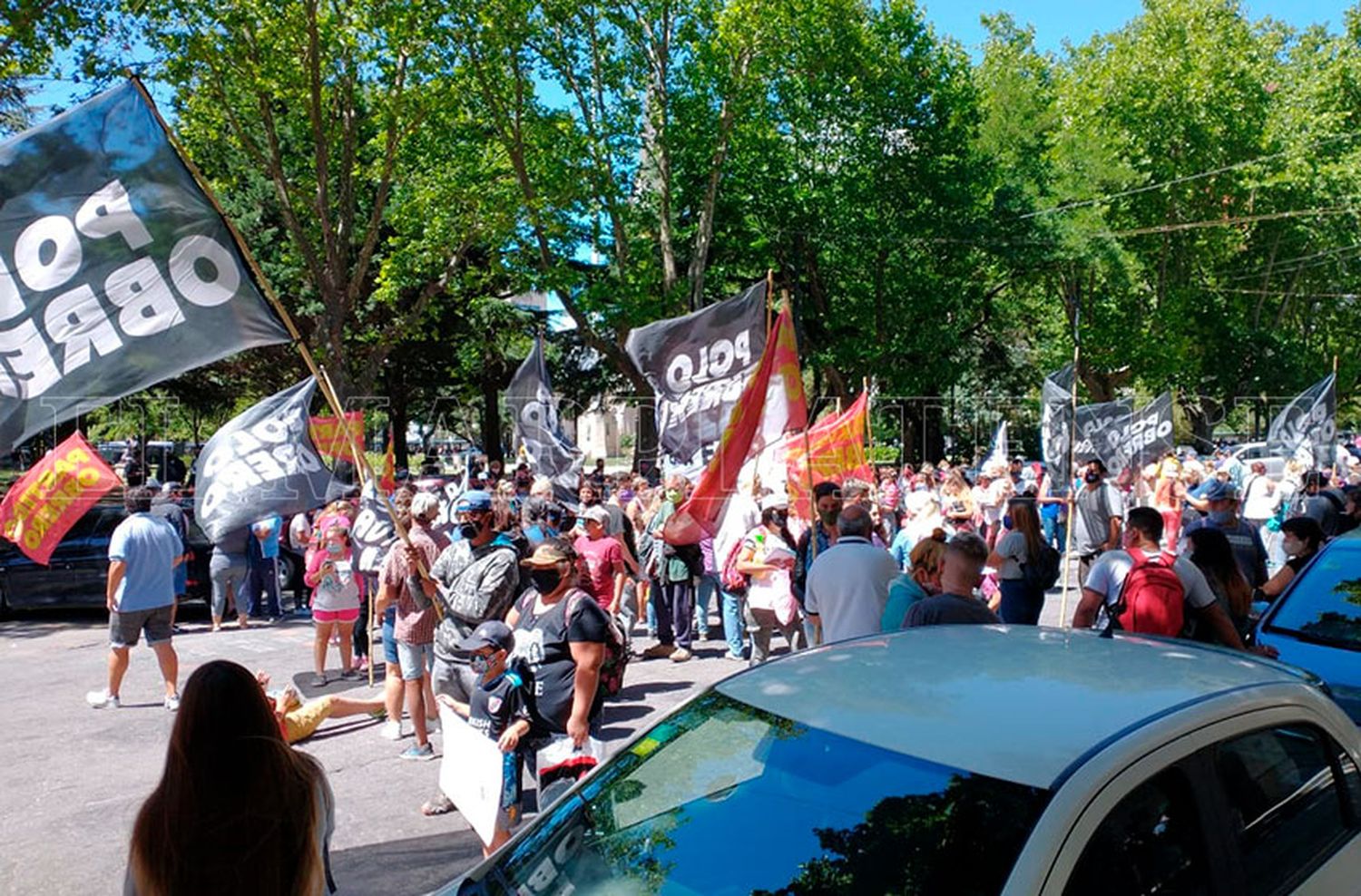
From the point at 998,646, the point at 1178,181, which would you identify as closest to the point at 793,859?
the point at 998,646

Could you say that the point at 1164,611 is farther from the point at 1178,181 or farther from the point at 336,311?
the point at 1178,181

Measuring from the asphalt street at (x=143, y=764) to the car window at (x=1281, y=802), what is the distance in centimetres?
180

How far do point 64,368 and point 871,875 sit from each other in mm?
3774

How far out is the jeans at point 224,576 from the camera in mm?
12562

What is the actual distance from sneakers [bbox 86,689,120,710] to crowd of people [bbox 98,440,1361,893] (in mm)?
19

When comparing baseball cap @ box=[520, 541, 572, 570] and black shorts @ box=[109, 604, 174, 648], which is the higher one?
baseball cap @ box=[520, 541, 572, 570]

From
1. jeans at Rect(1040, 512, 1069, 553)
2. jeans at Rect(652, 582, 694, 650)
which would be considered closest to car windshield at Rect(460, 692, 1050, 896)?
jeans at Rect(652, 582, 694, 650)

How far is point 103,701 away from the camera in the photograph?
29.5ft

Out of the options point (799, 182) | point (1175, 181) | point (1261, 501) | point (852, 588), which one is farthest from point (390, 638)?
point (1175, 181)

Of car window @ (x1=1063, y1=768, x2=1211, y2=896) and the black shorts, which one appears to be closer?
car window @ (x1=1063, y1=768, x2=1211, y2=896)

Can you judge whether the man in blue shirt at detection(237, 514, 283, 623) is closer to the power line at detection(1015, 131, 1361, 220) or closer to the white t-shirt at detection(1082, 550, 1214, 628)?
the white t-shirt at detection(1082, 550, 1214, 628)

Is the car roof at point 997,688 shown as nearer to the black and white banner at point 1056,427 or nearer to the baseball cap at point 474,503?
the baseball cap at point 474,503

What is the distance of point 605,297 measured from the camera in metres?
27.3

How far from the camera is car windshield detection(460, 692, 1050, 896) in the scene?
242 cm
